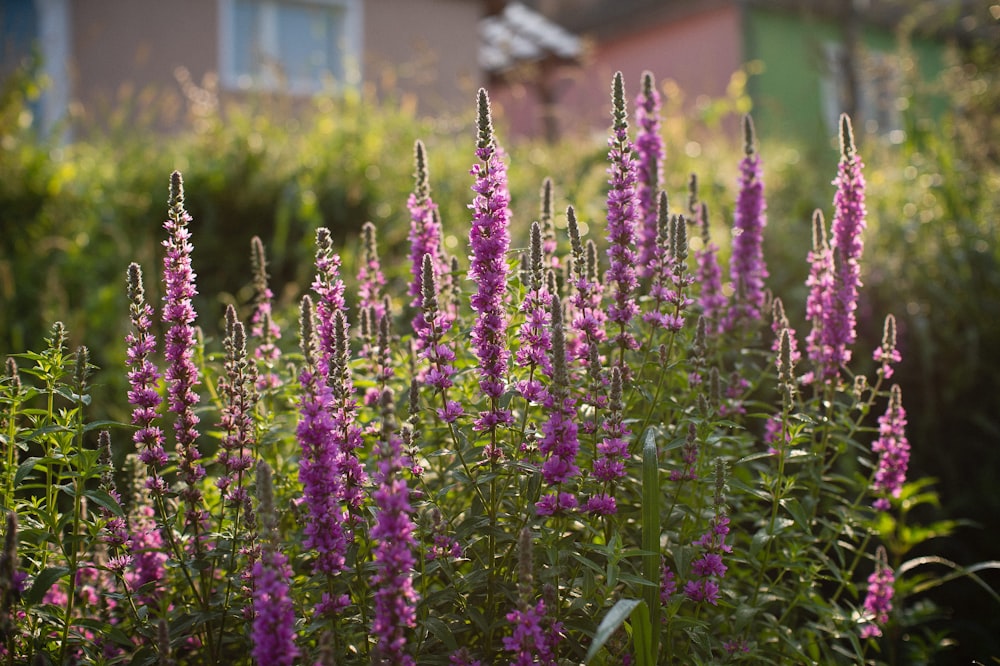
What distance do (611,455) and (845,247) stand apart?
1.25 meters

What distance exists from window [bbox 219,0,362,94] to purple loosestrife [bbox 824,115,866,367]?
40.8 feet

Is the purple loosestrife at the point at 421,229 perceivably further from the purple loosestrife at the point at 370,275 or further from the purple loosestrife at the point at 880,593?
the purple loosestrife at the point at 880,593

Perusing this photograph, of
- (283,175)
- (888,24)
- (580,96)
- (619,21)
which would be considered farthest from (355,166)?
(888,24)

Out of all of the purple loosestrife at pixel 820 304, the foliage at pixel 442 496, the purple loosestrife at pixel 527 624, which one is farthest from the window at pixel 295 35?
the purple loosestrife at pixel 527 624

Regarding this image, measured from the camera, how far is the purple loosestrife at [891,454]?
316 cm

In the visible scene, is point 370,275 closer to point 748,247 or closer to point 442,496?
point 442,496

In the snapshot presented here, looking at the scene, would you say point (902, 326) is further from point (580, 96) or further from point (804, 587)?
point (580, 96)

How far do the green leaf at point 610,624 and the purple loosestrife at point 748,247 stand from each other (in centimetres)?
150

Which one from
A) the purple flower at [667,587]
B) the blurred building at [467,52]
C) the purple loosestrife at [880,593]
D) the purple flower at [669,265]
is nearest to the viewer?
the purple flower at [667,587]

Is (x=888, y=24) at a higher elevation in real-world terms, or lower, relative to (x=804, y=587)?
higher

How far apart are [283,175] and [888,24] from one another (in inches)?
778

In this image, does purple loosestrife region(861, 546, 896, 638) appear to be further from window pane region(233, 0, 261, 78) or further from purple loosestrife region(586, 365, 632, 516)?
window pane region(233, 0, 261, 78)

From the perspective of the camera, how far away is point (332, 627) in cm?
233

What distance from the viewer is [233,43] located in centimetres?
1488
